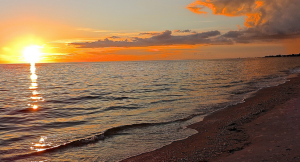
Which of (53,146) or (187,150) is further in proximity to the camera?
(53,146)

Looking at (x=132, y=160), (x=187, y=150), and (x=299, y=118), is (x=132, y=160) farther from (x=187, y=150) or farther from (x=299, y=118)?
(x=299, y=118)

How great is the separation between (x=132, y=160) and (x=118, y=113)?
8.87 m

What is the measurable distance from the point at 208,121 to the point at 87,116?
8.21 metres

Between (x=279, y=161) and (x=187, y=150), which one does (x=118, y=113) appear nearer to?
(x=187, y=150)

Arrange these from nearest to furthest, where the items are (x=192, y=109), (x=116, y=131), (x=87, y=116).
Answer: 1. (x=116, y=131)
2. (x=87, y=116)
3. (x=192, y=109)

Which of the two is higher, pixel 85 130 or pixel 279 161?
pixel 279 161

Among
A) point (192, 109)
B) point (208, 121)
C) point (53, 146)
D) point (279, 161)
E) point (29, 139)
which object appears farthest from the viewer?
point (192, 109)

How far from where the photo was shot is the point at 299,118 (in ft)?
34.8

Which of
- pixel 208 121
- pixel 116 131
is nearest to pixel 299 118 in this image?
pixel 208 121

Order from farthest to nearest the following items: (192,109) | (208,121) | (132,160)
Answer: (192,109) → (208,121) → (132,160)

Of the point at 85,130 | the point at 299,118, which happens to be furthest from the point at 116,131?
the point at 299,118

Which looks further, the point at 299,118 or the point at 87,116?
the point at 87,116

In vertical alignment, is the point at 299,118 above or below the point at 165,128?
above

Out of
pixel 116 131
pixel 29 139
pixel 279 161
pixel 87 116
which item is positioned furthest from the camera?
pixel 87 116
